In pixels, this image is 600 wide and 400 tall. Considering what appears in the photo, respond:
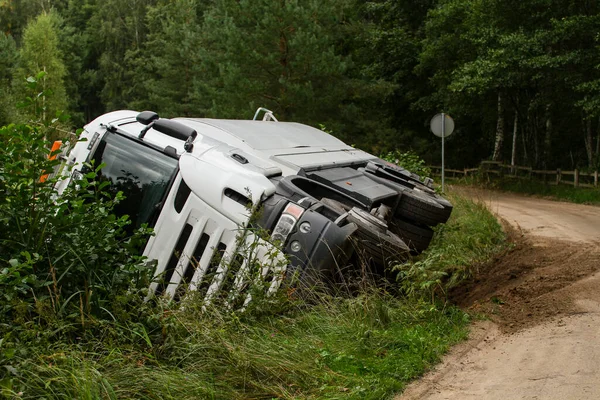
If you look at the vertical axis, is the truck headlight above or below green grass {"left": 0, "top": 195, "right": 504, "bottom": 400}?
above

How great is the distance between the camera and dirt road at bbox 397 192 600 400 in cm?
409

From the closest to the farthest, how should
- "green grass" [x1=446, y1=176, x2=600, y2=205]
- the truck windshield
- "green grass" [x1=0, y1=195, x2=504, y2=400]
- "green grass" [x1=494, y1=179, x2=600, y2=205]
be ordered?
"green grass" [x1=0, y1=195, x2=504, y2=400], the truck windshield, "green grass" [x1=494, y1=179, x2=600, y2=205], "green grass" [x1=446, y1=176, x2=600, y2=205]

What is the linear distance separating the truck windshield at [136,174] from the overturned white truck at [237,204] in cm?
1

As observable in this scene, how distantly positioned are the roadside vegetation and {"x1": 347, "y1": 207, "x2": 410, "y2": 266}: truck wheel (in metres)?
0.50

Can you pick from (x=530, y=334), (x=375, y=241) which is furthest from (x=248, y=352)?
(x=530, y=334)

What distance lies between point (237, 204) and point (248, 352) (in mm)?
1729

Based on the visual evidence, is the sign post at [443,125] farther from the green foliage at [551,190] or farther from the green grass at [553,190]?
the green foliage at [551,190]

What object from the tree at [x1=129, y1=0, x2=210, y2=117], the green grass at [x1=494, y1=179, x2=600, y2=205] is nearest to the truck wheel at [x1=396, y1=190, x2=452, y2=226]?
the green grass at [x1=494, y1=179, x2=600, y2=205]

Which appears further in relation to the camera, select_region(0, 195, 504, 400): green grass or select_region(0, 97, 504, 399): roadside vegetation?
select_region(0, 97, 504, 399): roadside vegetation

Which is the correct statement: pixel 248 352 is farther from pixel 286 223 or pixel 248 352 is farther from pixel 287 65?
pixel 287 65

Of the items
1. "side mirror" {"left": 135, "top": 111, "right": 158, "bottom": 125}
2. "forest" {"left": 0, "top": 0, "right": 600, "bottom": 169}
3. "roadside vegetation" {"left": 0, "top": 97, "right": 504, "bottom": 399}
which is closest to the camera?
"roadside vegetation" {"left": 0, "top": 97, "right": 504, "bottom": 399}

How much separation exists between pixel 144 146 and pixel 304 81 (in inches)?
856

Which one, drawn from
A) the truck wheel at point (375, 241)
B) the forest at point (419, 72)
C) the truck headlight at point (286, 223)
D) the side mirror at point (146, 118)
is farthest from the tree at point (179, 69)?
the truck headlight at point (286, 223)

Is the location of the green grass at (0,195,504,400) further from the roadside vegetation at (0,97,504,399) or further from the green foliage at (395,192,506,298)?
the green foliage at (395,192,506,298)
